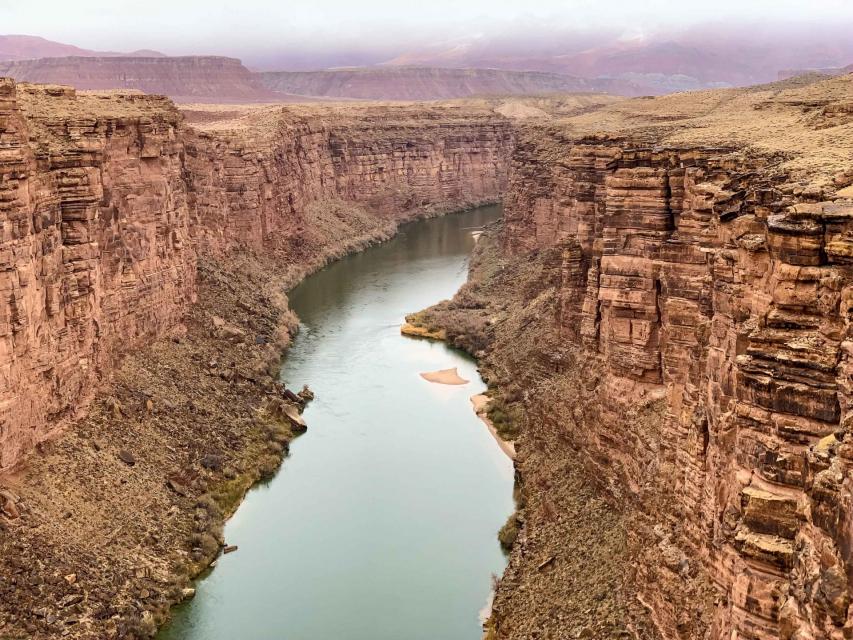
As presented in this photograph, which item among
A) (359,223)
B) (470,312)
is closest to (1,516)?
(470,312)

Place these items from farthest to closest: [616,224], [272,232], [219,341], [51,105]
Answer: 1. [272,232]
2. [219,341]
3. [51,105]
4. [616,224]

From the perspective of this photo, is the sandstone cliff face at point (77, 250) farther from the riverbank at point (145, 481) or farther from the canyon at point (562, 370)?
the riverbank at point (145, 481)

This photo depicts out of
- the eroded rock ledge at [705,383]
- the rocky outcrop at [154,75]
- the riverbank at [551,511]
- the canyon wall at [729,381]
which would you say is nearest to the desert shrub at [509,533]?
the riverbank at [551,511]

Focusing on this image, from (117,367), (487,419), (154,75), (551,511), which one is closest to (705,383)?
(551,511)

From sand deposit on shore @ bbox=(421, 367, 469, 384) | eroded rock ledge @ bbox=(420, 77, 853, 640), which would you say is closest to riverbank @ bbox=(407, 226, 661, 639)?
eroded rock ledge @ bbox=(420, 77, 853, 640)

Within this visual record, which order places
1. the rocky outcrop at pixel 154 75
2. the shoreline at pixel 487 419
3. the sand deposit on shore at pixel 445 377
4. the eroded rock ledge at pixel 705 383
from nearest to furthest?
1. the eroded rock ledge at pixel 705 383
2. the shoreline at pixel 487 419
3. the sand deposit on shore at pixel 445 377
4. the rocky outcrop at pixel 154 75

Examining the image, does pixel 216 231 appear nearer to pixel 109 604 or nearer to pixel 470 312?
pixel 470 312

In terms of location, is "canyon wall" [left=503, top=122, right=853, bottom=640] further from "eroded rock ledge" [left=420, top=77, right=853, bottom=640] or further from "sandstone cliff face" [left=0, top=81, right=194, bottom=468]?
"sandstone cliff face" [left=0, top=81, right=194, bottom=468]
